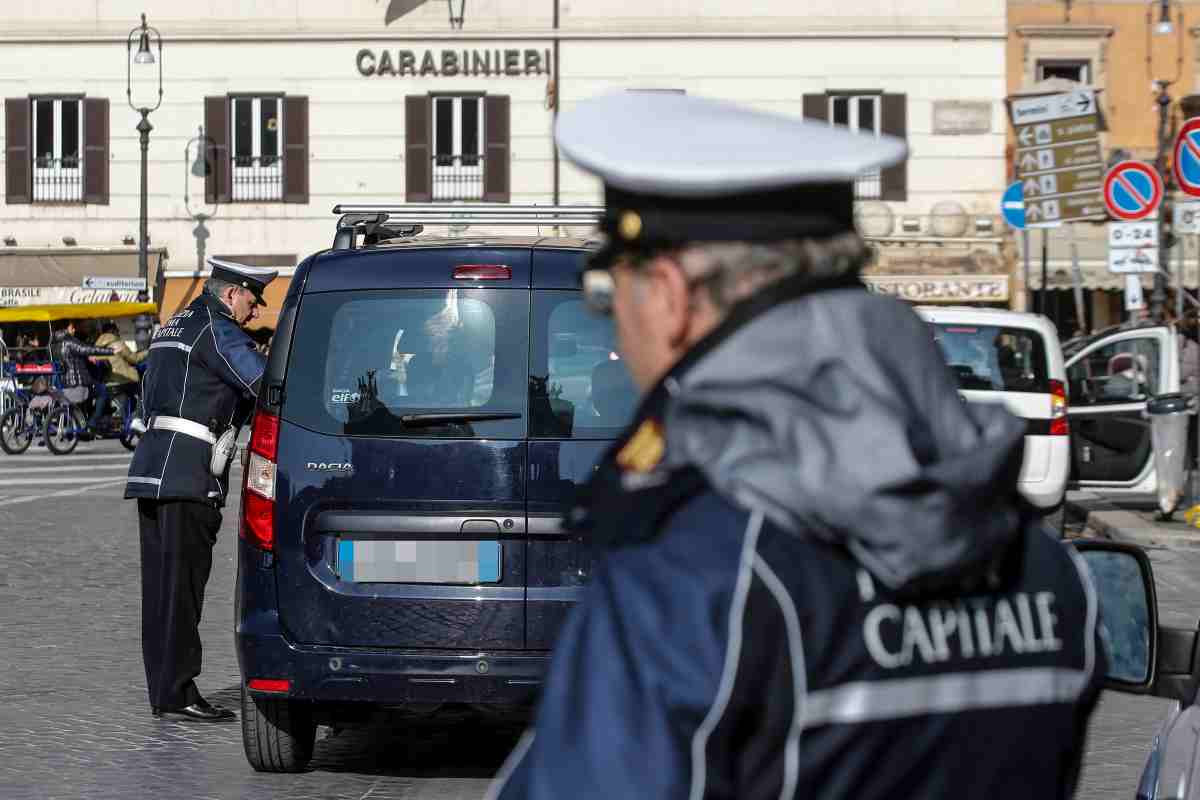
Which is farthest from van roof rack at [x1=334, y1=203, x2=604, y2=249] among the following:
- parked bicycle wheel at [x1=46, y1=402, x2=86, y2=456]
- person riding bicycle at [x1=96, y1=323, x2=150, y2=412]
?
person riding bicycle at [x1=96, y1=323, x2=150, y2=412]

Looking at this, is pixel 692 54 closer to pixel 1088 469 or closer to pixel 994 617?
pixel 1088 469

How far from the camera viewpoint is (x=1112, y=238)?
18.7 meters

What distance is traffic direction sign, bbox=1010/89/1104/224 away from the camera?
65.2 ft

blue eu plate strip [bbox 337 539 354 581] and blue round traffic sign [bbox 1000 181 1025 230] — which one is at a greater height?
blue round traffic sign [bbox 1000 181 1025 230]

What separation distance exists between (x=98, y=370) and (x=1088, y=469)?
15.0 meters

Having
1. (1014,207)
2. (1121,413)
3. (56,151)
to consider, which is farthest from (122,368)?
(1121,413)

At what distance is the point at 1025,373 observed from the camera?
14250 millimetres

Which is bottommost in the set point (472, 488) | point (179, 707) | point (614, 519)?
point (179, 707)

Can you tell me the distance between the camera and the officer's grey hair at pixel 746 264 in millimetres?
1697

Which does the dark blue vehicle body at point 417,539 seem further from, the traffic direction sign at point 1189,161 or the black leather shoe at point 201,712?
the traffic direction sign at point 1189,161

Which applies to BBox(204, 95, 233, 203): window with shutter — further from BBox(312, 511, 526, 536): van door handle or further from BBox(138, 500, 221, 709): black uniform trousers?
BBox(312, 511, 526, 536): van door handle

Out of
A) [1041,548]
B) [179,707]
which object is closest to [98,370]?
[179,707]

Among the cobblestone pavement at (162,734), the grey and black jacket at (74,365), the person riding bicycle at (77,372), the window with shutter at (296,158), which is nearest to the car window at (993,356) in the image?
the cobblestone pavement at (162,734)

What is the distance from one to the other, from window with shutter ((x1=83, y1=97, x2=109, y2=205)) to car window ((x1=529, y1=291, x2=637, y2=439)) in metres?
33.4
